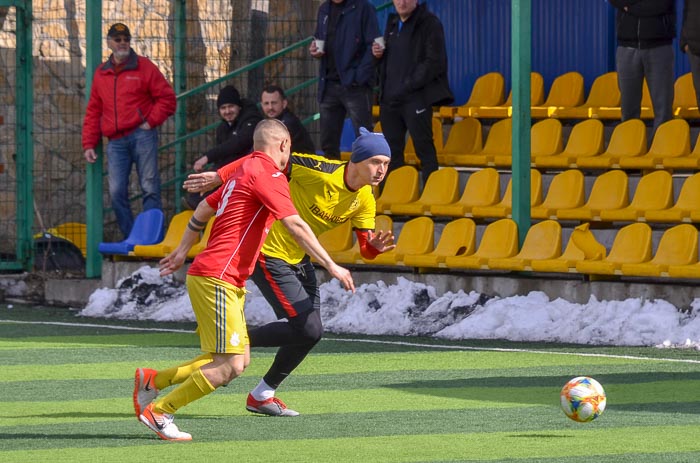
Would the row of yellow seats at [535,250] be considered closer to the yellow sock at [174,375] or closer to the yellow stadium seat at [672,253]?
the yellow stadium seat at [672,253]

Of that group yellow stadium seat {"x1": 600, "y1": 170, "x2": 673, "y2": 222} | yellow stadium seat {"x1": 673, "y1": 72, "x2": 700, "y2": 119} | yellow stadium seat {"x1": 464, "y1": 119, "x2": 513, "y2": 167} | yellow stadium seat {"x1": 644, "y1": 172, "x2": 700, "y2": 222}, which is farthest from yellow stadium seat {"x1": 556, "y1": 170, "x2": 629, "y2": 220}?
yellow stadium seat {"x1": 464, "y1": 119, "x2": 513, "y2": 167}

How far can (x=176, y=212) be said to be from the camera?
18.9 metres

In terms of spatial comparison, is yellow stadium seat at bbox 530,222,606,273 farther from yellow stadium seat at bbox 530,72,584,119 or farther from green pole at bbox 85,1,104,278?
green pole at bbox 85,1,104,278

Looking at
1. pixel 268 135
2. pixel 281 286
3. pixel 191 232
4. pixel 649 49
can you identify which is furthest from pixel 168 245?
pixel 268 135

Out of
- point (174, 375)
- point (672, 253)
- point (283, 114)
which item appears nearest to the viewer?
point (174, 375)

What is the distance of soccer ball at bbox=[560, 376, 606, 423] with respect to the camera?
852 centimetres

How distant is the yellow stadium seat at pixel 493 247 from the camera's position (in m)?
14.7

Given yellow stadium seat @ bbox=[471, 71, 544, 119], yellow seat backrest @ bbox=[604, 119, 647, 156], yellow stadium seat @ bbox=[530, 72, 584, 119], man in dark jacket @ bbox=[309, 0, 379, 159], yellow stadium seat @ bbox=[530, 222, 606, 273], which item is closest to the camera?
yellow stadium seat @ bbox=[530, 222, 606, 273]

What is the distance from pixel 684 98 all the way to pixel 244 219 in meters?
9.24

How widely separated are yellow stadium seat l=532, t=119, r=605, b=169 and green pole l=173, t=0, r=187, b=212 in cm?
467

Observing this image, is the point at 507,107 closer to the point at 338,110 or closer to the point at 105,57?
the point at 338,110

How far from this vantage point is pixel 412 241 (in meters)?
15.4

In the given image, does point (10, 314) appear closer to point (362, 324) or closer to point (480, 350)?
point (362, 324)

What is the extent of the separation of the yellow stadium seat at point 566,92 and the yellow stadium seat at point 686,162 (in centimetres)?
278
